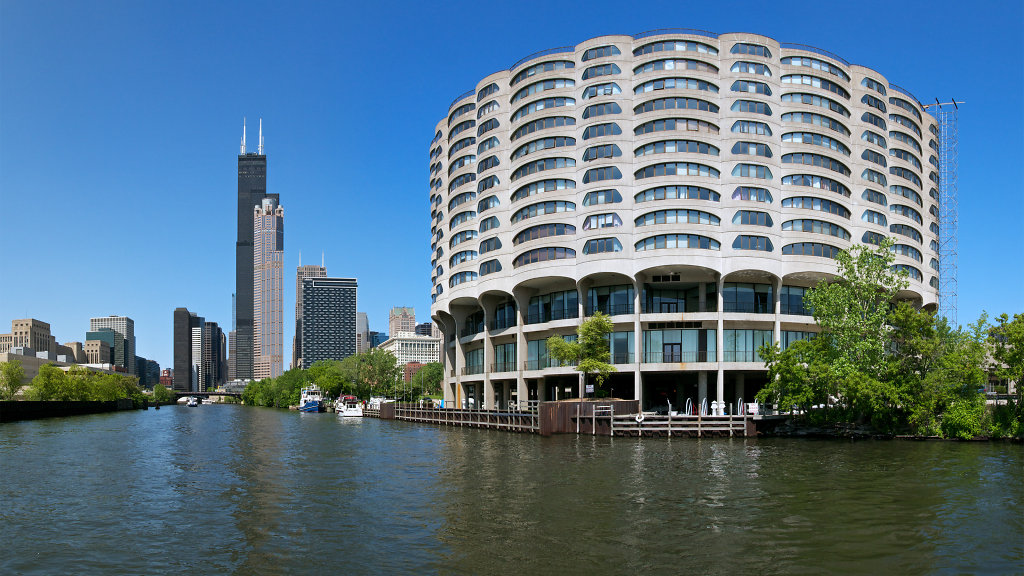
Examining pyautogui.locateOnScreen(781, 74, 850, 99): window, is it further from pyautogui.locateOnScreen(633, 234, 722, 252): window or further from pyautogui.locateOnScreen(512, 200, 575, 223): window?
pyautogui.locateOnScreen(512, 200, 575, 223): window

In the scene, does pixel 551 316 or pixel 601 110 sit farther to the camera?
pixel 551 316

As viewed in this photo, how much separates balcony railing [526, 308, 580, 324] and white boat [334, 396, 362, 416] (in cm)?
5176

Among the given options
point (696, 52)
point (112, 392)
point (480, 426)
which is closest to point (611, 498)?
point (480, 426)

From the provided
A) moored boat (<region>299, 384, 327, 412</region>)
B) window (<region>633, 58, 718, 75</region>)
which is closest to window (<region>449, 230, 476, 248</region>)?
window (<region>633, 58, 718, 75</region>)

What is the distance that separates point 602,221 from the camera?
8594 cm

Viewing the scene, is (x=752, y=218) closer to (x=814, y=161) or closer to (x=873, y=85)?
(x=814, y=161)

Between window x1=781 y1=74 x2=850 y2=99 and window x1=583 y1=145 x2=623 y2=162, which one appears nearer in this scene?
window x1=583 y1=145 x2=623 y2=162

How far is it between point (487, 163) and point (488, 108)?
24.8ft

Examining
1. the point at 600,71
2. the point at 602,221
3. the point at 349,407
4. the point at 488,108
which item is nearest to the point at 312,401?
the point at 349,407

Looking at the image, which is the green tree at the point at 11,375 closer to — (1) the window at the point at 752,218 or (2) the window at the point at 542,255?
(2) the window at the point at 542,255

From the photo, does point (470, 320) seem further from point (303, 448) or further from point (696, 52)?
point (303, 448)

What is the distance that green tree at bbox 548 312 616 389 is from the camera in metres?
80.6

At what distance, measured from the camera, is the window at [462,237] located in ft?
338

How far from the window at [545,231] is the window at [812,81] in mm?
29888
